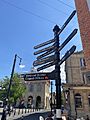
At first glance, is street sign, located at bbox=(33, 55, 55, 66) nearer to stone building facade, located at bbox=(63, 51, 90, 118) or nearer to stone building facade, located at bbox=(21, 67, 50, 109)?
stone building facade, located at bbox=(63, 51, 90, 118)

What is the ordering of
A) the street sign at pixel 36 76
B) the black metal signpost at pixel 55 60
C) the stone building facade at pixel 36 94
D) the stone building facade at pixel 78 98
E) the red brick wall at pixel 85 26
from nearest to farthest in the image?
the black metal signpost at pixel 55 60 < the street sign at pixel 36 76 < the red brick wall at pixel 85 26 < the stone building facade at pixel 78 98 < the stone building facade at pixel 36 94

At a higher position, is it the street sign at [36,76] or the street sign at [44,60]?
the street sign at [44,60]

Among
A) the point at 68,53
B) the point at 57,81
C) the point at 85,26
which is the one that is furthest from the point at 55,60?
the point at 85,26

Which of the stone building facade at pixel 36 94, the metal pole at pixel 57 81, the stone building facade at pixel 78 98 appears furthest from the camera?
the stone building facade at pixel 36 94

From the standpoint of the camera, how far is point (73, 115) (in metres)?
26.6

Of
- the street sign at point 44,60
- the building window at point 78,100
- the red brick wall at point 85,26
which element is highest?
the red brick wall at point 85,26

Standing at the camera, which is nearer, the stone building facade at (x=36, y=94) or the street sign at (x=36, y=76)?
the street sign at (x=36, y=76)

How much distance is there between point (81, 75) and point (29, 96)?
1074 inches

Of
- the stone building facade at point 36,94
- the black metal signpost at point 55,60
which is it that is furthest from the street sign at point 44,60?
the stone building facade at point 36,94

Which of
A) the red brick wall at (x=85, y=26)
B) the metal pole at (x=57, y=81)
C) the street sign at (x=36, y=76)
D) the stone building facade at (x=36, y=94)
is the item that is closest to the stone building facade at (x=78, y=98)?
the red brick wall at (x=85, y=26)

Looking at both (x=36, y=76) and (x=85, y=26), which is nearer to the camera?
(x=36, y=76)

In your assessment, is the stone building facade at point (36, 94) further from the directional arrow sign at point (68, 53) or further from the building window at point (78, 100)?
the directional arrow sign at point (68, 53)

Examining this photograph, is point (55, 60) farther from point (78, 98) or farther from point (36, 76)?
point (78, 98)

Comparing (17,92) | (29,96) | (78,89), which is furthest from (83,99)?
(29,96)
